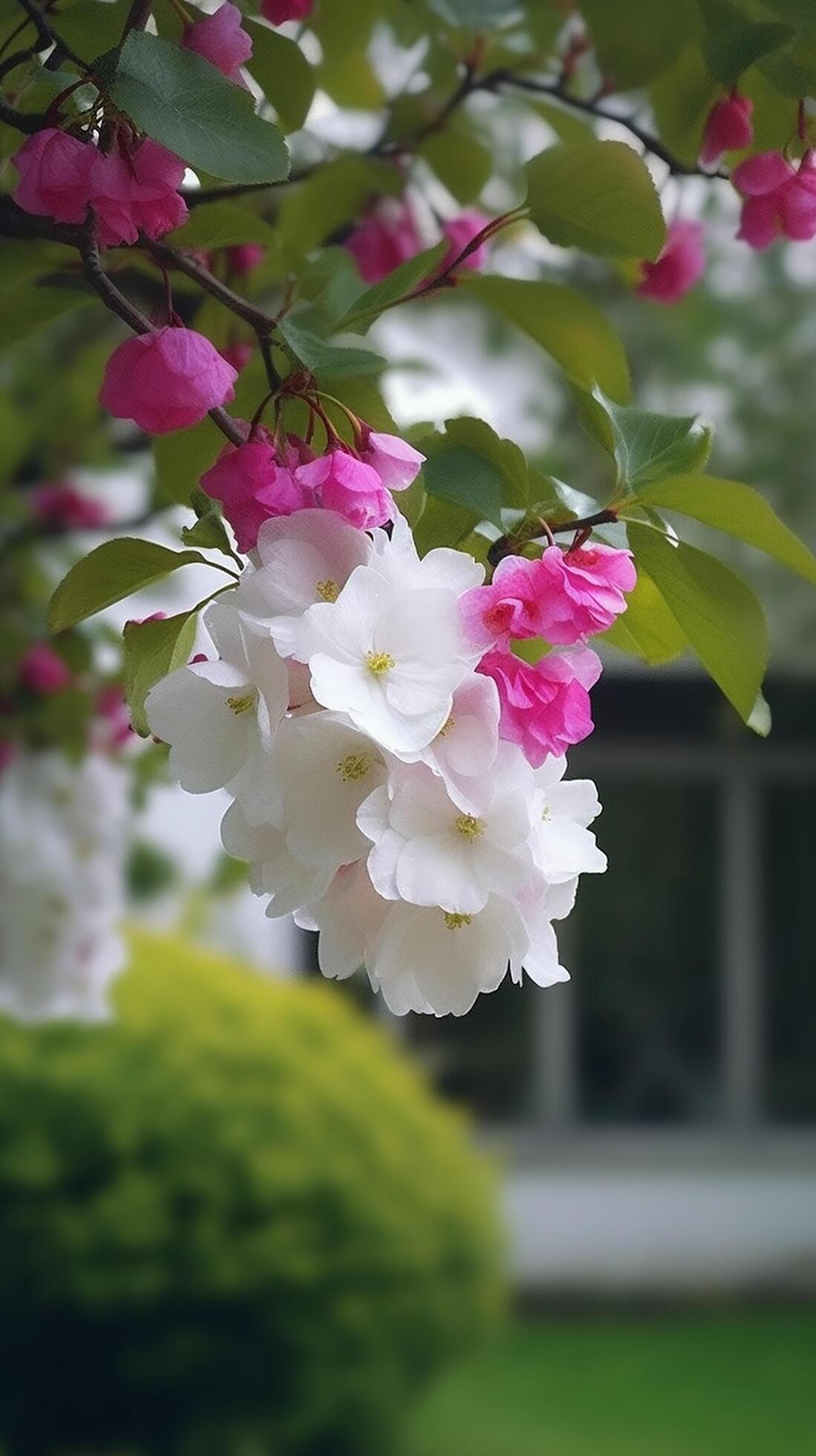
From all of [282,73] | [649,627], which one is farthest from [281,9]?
[649,627]

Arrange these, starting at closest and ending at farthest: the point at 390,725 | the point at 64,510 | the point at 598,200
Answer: the point at 390,725, the point at 598,200, the point at 64,510

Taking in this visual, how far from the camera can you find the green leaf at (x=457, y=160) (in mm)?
1220

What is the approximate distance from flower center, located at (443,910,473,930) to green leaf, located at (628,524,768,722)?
15 centimetres

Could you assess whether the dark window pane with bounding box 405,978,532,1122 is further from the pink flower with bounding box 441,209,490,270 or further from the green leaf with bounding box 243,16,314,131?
the green leaf with bounding box 243,16,314,131

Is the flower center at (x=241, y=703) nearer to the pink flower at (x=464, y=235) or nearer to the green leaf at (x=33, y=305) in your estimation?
the green leaf at (x=33, y=305)

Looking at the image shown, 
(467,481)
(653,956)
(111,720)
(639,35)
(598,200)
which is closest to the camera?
(467,481)

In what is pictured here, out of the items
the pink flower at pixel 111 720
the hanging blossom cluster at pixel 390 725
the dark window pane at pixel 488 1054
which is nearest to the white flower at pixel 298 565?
the hanging blossom cluster at pixel 390 725

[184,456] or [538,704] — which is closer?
[538,704]

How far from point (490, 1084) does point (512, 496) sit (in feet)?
18.8

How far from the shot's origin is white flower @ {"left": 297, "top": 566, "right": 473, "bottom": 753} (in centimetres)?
55

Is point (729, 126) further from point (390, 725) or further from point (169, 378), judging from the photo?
point (390, 725)

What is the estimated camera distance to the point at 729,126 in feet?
2.93

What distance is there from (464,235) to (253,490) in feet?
2.15

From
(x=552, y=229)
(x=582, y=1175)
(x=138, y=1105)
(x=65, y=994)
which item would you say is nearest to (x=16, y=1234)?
(x=138, y=1105)
